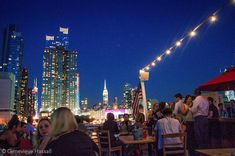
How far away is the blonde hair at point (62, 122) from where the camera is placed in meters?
3.29

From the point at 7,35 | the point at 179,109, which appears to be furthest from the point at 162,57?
the point at 7,35

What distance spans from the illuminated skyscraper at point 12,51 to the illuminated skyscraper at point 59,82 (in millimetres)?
19989

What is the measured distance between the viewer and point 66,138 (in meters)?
3.21

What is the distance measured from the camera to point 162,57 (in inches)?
553

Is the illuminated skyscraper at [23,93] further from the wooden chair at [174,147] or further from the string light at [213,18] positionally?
the wooden chair at [174,147]

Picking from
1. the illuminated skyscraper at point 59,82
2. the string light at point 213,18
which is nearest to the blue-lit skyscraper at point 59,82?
the illuminated skyscraper at point 59,82

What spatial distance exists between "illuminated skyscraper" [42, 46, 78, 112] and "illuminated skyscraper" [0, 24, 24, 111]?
20.0 meters

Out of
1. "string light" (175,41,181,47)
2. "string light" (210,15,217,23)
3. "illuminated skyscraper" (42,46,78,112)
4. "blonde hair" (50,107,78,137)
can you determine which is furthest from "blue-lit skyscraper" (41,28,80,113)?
"blonde hair" (50,107,78,137)

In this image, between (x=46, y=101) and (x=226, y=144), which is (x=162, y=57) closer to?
(x=226, y=144)

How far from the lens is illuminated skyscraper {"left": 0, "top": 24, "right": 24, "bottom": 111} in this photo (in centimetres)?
18300

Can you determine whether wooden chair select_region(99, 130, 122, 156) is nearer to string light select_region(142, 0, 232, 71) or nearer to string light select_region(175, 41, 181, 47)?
string light select_region(142, 0, 232, 71)

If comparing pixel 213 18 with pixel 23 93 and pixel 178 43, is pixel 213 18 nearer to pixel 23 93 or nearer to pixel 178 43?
pixel 178 43

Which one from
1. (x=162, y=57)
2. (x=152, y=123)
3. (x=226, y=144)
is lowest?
(x=226, y=144)

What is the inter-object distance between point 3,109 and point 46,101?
8495 cm
